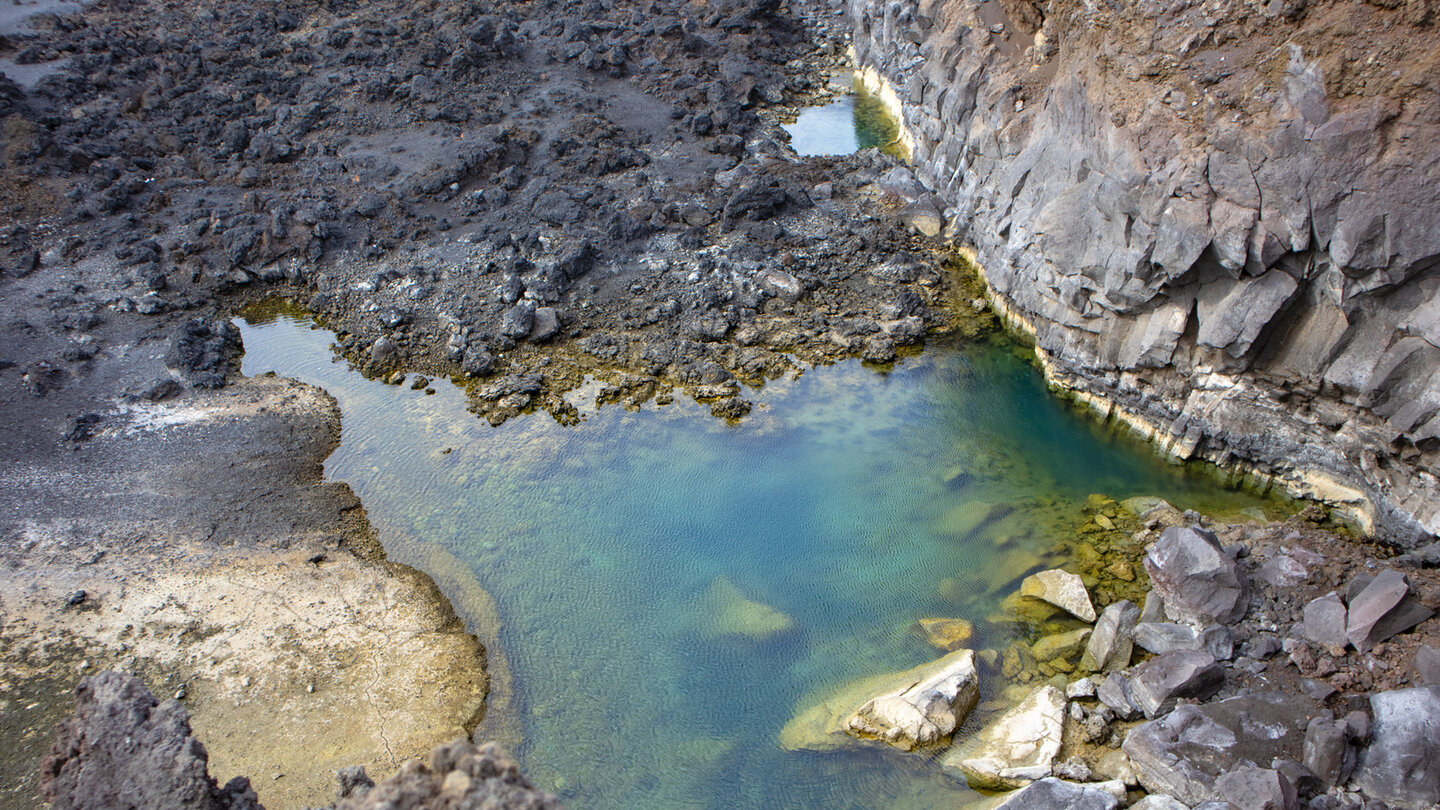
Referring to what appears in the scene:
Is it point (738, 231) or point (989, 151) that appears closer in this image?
point (989, 151)

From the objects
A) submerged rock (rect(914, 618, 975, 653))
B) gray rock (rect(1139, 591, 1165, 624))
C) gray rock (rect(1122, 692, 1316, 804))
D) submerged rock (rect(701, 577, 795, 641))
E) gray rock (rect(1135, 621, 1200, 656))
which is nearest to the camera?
gray rock (rect(1122, 692, 1316, 804))

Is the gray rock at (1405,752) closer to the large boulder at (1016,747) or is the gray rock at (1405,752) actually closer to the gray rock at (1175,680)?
the gray rock at (1175,680)

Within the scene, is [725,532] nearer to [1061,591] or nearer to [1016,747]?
[1061,591]

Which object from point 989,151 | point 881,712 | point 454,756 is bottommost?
point 881,712

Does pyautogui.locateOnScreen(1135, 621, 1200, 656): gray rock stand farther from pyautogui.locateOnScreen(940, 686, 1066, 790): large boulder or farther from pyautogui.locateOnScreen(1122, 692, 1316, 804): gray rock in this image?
pyautogui.locateOnScreen(940, 686, 1066, 790): large boulder

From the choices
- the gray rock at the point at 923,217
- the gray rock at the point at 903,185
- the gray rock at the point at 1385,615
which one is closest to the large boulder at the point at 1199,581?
the gray rock at the point at 1385,615

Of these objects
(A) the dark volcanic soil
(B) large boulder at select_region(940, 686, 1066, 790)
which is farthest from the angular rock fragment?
(A) the dark volcanic soil

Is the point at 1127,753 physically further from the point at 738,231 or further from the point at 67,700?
the point at 738,231

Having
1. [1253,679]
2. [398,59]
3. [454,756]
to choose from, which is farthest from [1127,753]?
[398,59]
